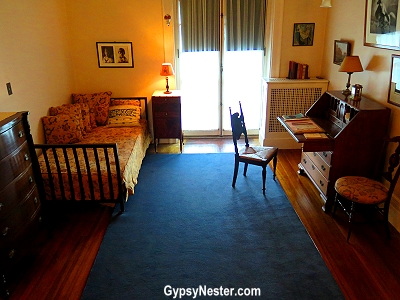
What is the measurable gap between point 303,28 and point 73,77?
345 centimetres

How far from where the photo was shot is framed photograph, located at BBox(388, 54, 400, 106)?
301 centimetres

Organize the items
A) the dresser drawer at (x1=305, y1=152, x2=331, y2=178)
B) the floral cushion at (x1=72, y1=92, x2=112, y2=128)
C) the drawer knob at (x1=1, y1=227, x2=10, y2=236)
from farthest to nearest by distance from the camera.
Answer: the floral cushion at (x1=72, y1=92, x2=112, y2=128)
the dresser drawer at (x1=305, y1=152, x2=331, y2=178)
the drawer knob at (x1=1, y1=227, x2=10, y2=236)

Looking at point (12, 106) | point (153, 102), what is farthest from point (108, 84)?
point (12, 106)

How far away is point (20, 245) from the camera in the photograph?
2527 mm

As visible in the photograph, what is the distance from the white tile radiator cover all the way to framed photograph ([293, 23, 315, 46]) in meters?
0.57

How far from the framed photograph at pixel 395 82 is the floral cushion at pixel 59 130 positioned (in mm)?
3447

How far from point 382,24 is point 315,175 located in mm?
1643

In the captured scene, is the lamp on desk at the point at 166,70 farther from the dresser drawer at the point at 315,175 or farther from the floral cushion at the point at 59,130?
the dresser drawer at the point at 315,175

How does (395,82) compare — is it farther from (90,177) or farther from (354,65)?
(90,177)

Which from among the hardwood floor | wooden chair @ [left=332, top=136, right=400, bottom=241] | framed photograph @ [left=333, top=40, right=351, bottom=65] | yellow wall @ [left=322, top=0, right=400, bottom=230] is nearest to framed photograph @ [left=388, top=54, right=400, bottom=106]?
yellow wall @ [left=322, top=0, right=400, bottom=230]

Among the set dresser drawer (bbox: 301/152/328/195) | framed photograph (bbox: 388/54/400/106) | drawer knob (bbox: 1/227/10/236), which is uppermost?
framed photograph (bbox: 388/54/400/106)

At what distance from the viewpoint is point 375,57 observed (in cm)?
341

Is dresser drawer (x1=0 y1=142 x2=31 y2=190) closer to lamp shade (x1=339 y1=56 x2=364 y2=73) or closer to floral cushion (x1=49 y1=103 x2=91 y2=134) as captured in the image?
floral cushion (x1=49 y1=103 x2=91 y2=134)

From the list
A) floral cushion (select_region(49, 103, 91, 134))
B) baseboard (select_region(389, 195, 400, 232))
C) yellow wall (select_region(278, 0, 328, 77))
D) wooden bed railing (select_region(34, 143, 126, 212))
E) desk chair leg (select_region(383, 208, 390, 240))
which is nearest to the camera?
desk chair leg (select_region(383, 208, 390, 240))
